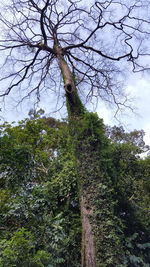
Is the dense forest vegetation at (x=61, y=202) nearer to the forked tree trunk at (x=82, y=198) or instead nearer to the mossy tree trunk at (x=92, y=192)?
the mossy tree trunk at (x=92, y=192)

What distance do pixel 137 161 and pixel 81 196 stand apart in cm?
496

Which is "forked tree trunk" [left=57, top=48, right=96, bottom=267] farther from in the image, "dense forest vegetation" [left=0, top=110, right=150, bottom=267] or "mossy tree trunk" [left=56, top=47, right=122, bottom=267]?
"dense forest vegetation" [left=0, top=110, right=150, bottom=267]

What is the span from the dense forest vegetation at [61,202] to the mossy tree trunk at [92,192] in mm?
18

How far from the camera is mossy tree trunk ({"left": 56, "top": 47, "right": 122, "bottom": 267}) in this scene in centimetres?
359

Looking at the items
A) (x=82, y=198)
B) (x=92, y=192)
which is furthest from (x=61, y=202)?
(x=92, y=192)

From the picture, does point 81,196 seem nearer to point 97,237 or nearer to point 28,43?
point 97,237

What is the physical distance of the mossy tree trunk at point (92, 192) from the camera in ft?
11.8

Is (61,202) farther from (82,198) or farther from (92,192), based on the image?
(92,192)

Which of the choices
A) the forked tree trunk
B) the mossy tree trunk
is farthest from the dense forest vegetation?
the forked tree trunk

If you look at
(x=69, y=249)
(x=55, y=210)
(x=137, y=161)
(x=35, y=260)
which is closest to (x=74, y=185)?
(x=55, y=210)

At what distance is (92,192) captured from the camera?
4.10 meters

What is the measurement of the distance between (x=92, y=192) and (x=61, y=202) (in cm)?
235

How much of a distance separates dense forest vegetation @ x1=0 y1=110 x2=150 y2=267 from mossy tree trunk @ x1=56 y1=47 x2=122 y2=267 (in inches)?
0.7

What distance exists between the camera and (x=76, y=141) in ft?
15.6
